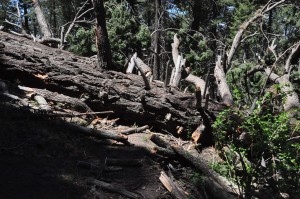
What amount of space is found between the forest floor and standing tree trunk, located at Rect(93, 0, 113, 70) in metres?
1.95

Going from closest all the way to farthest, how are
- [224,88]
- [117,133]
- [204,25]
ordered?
[117,133], [224,88], [204,25]

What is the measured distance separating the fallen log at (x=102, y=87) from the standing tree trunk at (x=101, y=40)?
0.25 metres

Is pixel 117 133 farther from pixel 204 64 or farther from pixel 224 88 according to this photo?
pixel 204 64

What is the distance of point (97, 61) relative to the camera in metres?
7.12

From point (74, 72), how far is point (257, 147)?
434 cm

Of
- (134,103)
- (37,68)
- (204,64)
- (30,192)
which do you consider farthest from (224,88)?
(204,64)

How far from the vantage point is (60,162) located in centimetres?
446

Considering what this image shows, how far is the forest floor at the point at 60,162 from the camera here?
3.79 meters

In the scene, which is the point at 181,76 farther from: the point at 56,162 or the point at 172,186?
the point at 56,162

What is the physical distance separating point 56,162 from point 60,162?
56 mm

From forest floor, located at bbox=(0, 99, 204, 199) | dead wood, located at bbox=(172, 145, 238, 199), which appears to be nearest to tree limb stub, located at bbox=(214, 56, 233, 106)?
dead wood, located at bbox=(172, 145, 238, 199)

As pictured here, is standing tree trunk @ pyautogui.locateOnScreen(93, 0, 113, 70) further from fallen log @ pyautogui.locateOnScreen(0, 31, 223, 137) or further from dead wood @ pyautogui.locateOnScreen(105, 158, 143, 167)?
dead wood @ pyautogui.locateOnScreen(105, 158, 143, 167)

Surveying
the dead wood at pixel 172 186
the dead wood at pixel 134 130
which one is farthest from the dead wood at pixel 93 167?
the dead wood at pixel 134 130

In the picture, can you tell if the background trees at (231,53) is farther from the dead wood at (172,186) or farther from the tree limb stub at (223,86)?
the dead wood at (172,186)
